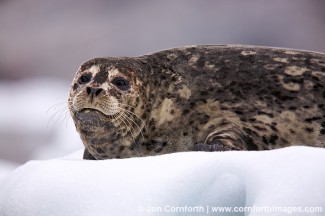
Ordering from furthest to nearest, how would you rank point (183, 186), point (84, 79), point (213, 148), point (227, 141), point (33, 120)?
point (33, 120), point (84, 79), point (227, 141), point (213, 148), point (183, 186)

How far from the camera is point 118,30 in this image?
14320 mm

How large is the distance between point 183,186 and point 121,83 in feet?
4.54

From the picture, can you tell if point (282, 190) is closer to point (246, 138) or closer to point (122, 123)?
point (246, 138)

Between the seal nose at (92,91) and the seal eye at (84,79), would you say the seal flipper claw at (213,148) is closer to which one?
the seal nose at (92,91)

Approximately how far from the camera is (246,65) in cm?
385

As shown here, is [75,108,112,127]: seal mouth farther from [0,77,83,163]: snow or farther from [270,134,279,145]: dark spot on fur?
→ [0,77,83,163]: snow

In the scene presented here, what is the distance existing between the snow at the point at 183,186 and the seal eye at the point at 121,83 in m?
1.04

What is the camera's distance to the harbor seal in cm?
354

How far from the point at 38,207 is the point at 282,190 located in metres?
0.93

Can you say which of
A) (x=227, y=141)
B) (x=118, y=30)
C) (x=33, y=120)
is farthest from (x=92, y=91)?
(x=118, y=30)

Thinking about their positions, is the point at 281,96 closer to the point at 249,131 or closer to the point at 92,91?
the point at 249,131

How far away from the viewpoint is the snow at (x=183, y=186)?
7.28ft

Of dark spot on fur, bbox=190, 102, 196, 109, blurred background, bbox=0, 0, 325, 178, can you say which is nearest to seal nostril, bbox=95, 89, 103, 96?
dark spot on fur, bbox=190, 102, 196, 109

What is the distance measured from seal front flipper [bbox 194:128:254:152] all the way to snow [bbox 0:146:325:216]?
0.54 m
